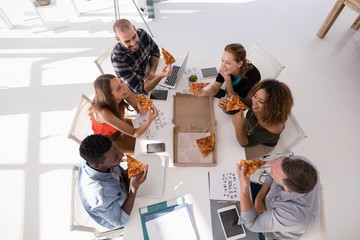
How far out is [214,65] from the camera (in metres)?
2.71

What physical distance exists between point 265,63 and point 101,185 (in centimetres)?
218

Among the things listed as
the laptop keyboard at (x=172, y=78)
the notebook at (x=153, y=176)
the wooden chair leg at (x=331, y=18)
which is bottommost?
the notebook at (x=153, y=176)

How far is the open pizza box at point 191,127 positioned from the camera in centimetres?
202

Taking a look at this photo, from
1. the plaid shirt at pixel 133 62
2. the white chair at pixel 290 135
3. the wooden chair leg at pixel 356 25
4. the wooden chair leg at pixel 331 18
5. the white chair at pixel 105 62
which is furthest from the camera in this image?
the wooden chair leg at pixel 356 25

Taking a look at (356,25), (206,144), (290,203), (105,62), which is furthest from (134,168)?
(356,25)

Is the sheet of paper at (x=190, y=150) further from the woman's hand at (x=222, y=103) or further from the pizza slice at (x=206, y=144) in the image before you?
the woman's hand at (x=222, y=103)

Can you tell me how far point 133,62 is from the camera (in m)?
2.75

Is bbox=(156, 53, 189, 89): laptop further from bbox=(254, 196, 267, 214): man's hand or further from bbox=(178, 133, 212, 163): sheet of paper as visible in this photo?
bbox=(254, 196, 267, 214): man's hand

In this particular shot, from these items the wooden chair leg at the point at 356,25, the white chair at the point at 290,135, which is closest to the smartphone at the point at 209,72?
the white chair at the point at 290,135

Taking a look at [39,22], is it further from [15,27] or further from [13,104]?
[13,104]

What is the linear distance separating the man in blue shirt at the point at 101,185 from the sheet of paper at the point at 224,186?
0.61 meters

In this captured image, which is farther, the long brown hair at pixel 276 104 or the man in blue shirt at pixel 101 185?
the long brown hair at pixel 276 104

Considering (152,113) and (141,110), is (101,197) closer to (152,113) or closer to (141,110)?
(152,113)

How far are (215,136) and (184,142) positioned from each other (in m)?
0.29
